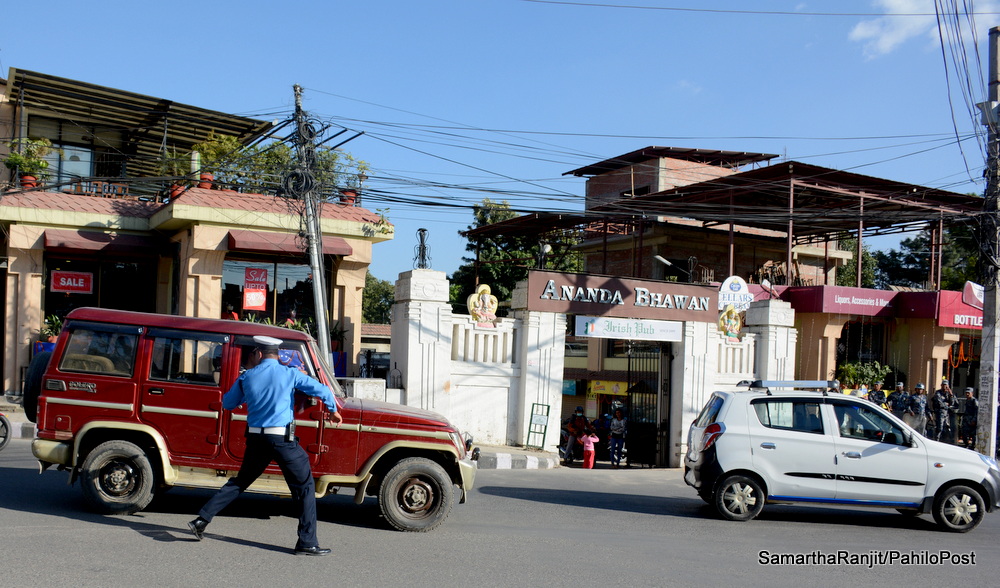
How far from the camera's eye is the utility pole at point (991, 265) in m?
15.8

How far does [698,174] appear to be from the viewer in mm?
35812

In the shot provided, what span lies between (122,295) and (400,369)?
1003 centimetres

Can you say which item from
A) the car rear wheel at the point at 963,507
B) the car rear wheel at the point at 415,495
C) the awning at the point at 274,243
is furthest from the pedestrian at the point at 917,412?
the car rear wheel at the point at 415,495

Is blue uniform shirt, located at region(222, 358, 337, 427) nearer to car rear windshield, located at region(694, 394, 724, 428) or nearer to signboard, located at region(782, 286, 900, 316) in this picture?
car rear windshield, located at region(694, 394, 724, 428)

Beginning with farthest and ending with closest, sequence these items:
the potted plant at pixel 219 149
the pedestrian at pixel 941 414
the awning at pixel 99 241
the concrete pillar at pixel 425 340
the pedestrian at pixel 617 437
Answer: the potted plant at pixel 219 149 < the awning at pixel 99 241 < the pedestrian at pixel 941 414 < the pedestrian at pixel 617 437 < the concrete pillar at pixel 425 340

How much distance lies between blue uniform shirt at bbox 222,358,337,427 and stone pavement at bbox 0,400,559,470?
25.0 feet

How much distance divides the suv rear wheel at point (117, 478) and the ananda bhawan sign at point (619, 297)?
9857 mm

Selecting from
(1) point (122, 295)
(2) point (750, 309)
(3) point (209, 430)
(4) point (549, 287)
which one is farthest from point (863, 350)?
(3) point (209, 430)

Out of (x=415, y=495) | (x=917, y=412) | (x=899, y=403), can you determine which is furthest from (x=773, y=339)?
(x=415, y=495)

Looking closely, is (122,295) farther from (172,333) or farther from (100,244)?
(172,333)

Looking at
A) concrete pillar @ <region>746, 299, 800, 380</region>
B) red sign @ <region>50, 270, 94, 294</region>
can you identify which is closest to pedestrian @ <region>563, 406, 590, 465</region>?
concrete pillar @ <region>746, 299, 800, 380</region>

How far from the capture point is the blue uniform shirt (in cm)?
654

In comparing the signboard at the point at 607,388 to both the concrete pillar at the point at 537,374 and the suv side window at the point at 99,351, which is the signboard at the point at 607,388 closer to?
the concrete pillar at the point at 537,374

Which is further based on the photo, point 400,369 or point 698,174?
point 698,174
